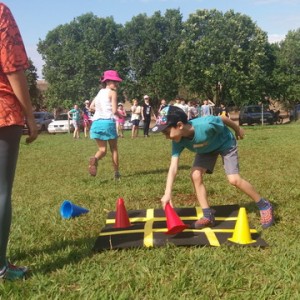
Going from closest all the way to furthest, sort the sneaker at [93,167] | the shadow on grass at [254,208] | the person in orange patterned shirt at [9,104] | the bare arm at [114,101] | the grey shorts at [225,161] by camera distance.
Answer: the person in orange patterned shirt at [9,104] → the grey shorts at [225,161] → the shadow on grass at [254,208] → the sneaker at [93,167] → the bare arm at [114,101]

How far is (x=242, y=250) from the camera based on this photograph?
3.53 meters

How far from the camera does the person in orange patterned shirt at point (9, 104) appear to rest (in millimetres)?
2701

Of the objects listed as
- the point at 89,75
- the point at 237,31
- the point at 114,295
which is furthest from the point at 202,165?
the point at 89,75

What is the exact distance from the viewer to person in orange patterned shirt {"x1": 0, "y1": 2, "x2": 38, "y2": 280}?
8.86 ft

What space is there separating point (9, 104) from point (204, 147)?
6.94 ft

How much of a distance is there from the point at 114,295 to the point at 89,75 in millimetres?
47554

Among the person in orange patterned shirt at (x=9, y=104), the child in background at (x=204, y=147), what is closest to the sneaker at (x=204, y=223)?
the child in background at (x=204, y=147)

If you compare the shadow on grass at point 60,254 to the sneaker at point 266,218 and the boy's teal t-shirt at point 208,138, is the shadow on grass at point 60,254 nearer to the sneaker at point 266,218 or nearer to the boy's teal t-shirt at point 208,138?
the boy's teal t-shirt at point 208,138

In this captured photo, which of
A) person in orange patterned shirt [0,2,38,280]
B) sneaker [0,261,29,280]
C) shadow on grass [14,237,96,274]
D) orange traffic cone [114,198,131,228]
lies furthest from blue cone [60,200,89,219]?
person in orange patterned shirt [0,2,38,280]

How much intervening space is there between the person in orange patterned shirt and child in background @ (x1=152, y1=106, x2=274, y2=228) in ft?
4.52

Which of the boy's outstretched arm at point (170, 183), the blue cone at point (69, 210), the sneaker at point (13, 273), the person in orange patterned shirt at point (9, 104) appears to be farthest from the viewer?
the blue cone at point (69, 210)

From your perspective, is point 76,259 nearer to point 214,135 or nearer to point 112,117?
point 214,135

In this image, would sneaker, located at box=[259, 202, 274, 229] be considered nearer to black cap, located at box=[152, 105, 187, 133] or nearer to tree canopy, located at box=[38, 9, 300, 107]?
black cap, located at box=[152, 105, 187, 133]

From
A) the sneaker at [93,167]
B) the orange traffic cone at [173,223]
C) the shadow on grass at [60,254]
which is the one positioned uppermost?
the sneaker at [93,167]
